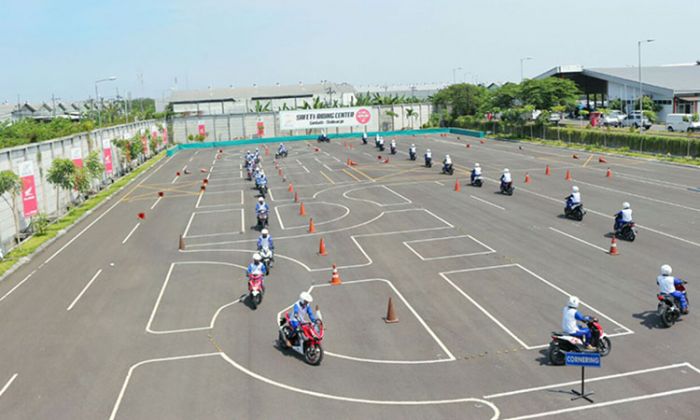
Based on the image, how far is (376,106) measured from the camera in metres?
107

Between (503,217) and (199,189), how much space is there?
23959 mm

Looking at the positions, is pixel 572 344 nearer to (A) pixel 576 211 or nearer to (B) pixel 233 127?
(A) pixel 576 211

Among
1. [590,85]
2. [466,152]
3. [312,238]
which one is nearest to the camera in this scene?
[312,238]

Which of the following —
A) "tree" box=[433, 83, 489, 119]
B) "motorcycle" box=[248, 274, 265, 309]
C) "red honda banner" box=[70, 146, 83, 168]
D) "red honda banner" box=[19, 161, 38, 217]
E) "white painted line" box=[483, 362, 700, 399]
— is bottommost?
"white painted line" box=[483, 362, 700, 399]

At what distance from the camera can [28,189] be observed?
31891 millimetres

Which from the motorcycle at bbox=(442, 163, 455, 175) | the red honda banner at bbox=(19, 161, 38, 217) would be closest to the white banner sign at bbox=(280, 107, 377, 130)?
the motorcycle at bbox=(442, 163, 455, 175)

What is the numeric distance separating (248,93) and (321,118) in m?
55.6

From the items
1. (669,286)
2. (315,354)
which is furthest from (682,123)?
(315,354)

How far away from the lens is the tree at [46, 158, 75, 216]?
116ft

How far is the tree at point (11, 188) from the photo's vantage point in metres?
28.5

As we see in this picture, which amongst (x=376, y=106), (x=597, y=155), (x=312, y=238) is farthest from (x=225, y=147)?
(x=312, y=238)

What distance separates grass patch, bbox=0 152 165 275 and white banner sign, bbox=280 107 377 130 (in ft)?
127

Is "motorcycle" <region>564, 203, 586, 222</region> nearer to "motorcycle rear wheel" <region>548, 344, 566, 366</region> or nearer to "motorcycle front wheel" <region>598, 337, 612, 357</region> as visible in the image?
"motorcycle front wheel" <region>598, 337, 612, 357</region>

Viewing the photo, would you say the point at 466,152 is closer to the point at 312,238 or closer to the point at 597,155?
the point at 597,155
